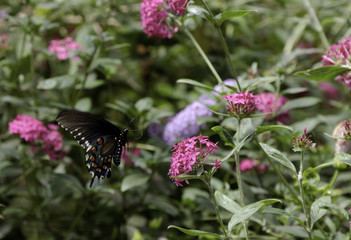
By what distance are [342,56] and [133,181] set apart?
980 millimetres

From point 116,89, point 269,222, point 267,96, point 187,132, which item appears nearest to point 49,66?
point 116,89

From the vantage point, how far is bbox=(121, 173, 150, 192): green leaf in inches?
69.4

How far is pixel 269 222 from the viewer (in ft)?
5.20

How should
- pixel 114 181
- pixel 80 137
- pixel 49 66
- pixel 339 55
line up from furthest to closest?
pixel 49 66 < pixel 114 181 < pixel 80 137 < pixel 339 55

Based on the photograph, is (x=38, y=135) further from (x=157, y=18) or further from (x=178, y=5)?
(x=178, y=5)

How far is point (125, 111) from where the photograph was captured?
1.95 metres

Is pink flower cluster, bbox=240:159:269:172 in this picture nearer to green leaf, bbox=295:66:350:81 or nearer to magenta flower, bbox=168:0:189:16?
green leaf, bbox=295:66:350:81

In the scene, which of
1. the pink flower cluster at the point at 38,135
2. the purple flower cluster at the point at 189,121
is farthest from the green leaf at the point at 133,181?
the pink flower cluster at the point at 38,135

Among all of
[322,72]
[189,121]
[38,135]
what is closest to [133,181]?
[189,121]

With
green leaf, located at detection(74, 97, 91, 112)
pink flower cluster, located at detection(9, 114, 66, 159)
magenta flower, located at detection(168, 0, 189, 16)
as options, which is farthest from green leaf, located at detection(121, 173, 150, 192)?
magenta flower, located at detection(168, 0, 189, 16)

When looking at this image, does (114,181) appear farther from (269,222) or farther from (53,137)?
(269,222)

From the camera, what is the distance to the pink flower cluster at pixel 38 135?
1.87 metres

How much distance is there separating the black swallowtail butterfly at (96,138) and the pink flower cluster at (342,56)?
3.06ft

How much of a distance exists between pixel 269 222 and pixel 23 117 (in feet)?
3.94
